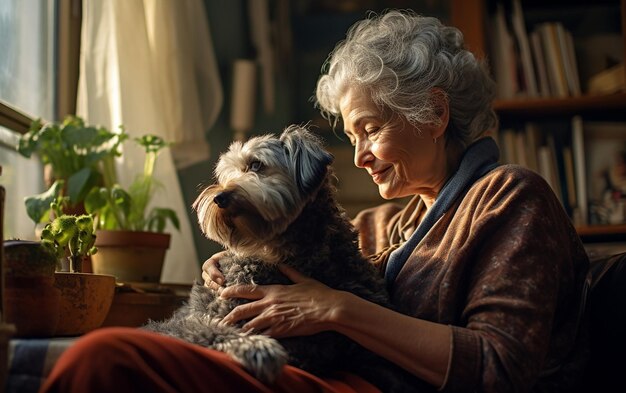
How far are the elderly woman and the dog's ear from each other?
194mm

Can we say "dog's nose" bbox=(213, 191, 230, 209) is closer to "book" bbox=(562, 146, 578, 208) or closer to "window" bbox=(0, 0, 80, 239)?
"window" bbox=(0, 0, 80, 239)

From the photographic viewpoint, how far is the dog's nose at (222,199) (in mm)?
Answer: 1485

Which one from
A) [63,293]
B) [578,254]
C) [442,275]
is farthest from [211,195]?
[578,254]

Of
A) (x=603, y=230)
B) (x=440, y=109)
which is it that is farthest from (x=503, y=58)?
(x=440, y=109)

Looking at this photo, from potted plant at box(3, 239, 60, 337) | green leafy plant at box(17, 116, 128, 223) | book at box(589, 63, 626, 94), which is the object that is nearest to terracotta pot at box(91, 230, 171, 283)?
green leafy plant at box(17, 116, 128, 223)

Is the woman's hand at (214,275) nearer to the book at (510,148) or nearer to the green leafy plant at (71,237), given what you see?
the green leafy plant at (71,237)

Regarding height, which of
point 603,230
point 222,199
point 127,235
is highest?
point 222,199

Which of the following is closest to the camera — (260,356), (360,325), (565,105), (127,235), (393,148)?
(260,356)

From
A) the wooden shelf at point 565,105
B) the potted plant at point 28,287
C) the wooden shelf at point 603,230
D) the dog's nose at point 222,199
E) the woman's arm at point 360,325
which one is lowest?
the wooden shelf at point 603,230

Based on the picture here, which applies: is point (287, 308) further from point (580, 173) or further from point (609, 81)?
point (609, 81)

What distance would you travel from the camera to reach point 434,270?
162 cm

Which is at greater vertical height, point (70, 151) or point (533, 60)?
point (533, 60)

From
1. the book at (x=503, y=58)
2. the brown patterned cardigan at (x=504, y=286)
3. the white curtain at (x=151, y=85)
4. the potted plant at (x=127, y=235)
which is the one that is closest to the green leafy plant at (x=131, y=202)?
the potted plant at (x=127, y=235)

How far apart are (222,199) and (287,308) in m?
0.25
